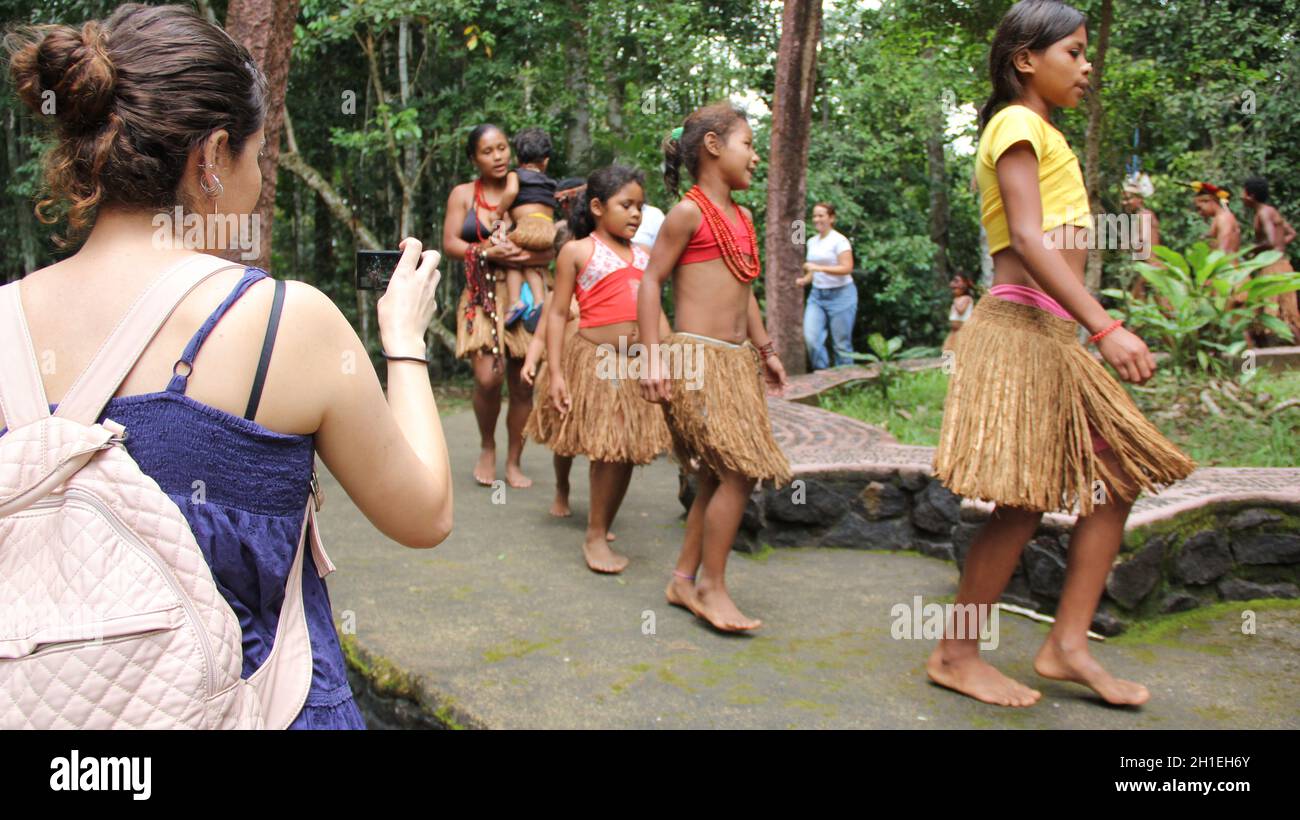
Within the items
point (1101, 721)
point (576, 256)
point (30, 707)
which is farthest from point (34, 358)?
point (576, 256)

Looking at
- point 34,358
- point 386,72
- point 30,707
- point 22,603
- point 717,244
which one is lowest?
point 30,707

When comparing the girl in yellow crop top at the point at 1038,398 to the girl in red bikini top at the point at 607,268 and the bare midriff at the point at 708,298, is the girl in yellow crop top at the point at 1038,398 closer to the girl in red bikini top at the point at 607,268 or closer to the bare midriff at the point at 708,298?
the bare midriff at the point at 708,298

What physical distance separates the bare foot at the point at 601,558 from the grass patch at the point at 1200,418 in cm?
169

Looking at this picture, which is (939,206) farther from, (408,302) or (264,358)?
(264,358)

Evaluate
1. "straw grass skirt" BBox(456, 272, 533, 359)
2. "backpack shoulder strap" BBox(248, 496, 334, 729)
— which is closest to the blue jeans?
"straw grass skirt" BBox(456, 272, 533, 359)

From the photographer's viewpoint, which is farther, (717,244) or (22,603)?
(717,244)

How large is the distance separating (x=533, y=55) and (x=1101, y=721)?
928 centimetres

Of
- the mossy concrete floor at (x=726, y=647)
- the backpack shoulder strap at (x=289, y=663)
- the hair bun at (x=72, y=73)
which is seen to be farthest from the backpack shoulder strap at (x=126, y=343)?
the mossy concrete floor at (x=726, y=647)

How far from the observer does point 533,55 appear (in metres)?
10.9

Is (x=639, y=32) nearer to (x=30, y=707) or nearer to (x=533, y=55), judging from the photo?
Answer: (x=533, y=55)

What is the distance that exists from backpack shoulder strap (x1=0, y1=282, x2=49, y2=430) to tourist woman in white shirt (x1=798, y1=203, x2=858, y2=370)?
885cm

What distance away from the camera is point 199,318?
130 cm

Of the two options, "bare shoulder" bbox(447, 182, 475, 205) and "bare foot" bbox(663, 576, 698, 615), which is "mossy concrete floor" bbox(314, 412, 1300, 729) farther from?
"bare shoulder" bbox(447, 182, 475, 205)

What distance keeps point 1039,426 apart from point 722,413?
114cm
